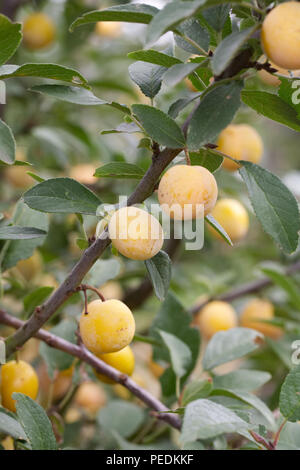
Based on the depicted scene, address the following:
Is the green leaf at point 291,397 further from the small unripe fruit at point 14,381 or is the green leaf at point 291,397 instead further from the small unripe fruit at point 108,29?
the small unripe fruit at point 108,29

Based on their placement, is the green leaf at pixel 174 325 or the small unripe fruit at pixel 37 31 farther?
the small unripe fruit at pixel 37 31

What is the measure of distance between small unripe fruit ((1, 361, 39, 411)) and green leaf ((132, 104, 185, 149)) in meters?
0.30

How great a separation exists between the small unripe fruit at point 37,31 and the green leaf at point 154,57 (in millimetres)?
802

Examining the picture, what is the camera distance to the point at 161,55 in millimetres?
480

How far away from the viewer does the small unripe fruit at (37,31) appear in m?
1.21

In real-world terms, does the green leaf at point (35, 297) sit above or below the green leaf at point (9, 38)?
below

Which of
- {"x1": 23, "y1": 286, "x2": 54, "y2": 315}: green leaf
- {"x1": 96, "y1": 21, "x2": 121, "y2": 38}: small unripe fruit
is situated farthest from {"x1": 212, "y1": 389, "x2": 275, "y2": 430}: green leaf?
{"x1": 96, "y1": 21, "x2": 121, "y2": 38}: small unripe fruit

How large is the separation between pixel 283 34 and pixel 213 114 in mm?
77

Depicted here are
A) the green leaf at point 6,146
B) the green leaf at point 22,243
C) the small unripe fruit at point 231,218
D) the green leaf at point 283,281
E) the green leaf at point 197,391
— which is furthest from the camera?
the small unripe fruit at point 231,218

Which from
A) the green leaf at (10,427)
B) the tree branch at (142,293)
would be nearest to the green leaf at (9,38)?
the green leaf at (10,427)

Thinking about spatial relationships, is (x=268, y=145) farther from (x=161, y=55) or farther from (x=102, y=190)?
(x=161, y=55)

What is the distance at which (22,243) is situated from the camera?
70cm

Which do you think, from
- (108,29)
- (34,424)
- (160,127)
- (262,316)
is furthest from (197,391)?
(108,29)
